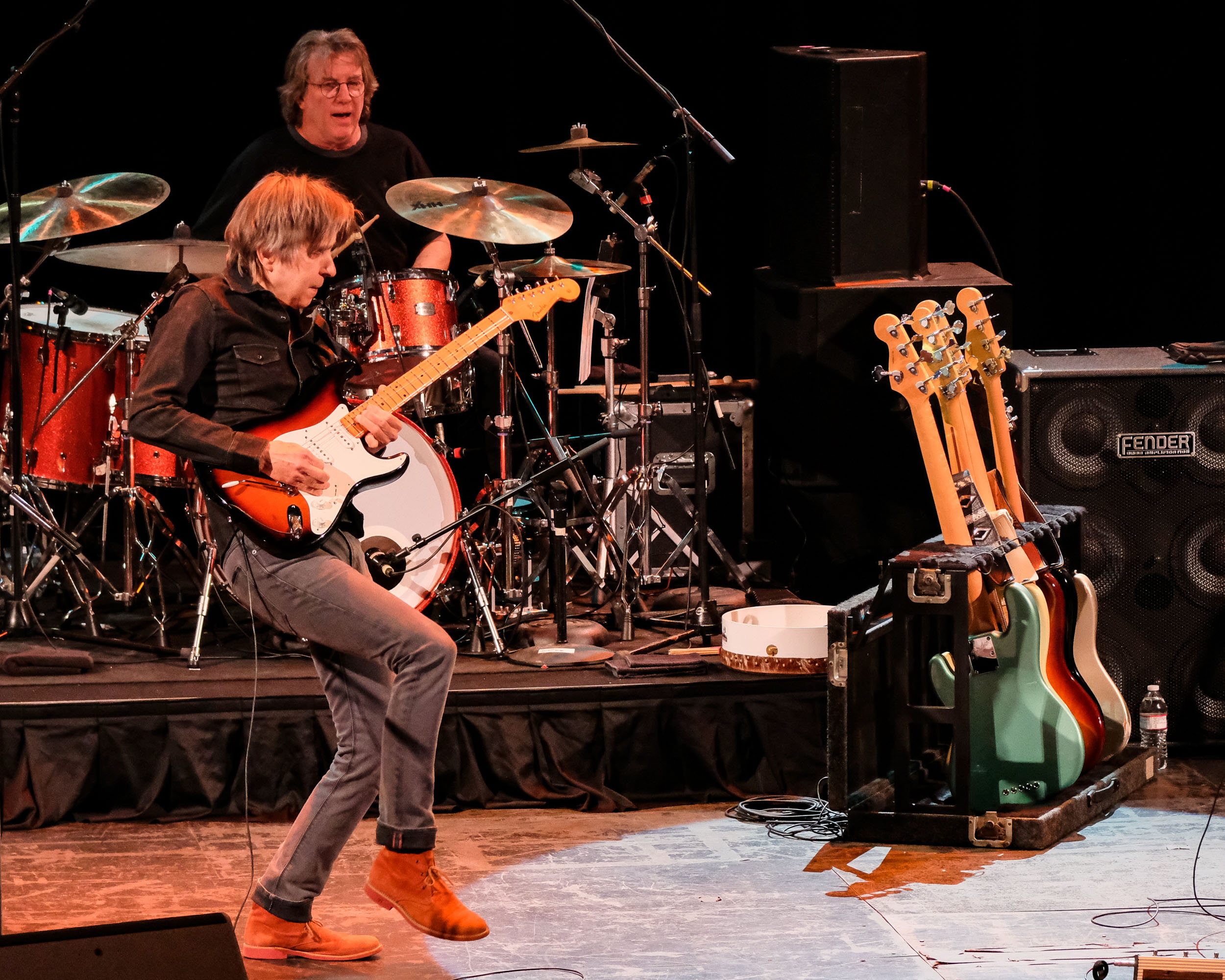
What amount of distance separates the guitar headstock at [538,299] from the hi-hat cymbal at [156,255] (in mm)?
1715

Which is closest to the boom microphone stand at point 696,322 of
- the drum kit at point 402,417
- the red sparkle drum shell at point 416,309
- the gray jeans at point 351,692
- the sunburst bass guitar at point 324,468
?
the drum kit at point 402,417

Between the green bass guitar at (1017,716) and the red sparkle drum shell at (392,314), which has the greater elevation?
the red sparkle drum shell at (392,314)

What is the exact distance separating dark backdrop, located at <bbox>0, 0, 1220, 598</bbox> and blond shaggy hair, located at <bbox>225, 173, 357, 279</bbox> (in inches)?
152

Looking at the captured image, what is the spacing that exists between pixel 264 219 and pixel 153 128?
3973mm

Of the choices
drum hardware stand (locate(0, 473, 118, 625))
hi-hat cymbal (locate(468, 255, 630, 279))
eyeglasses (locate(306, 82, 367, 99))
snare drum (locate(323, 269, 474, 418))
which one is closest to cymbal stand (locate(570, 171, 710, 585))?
hi-hat cymbal (locate(468, 255, 630, 279))

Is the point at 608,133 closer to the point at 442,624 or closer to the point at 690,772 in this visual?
the point at 442,624

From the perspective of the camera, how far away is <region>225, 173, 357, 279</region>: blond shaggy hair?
378cm

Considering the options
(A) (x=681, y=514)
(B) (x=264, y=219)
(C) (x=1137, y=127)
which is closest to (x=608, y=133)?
(A) (x=681, y=514)

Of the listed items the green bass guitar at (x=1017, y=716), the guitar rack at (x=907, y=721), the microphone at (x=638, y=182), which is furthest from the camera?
the microphone at (x=638, y=182)

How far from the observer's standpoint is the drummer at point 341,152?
6.43 meters

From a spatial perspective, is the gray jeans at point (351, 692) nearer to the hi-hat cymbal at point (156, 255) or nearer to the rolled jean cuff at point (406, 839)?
the rolled jean cuff at point (406, 839)

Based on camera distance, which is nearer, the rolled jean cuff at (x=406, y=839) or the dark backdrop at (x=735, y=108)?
the rolled jean cuff at (x=406, y=839)

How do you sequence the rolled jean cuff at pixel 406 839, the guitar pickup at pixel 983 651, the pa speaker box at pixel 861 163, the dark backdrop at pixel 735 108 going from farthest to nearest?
the dark backdrop at pixel 735 108 → the pa speaker box at pixel 861 163 → the guitar pickup at pixel 983 651 → the rolled jean cuff at pixel 406 839

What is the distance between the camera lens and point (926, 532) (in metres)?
6.56
